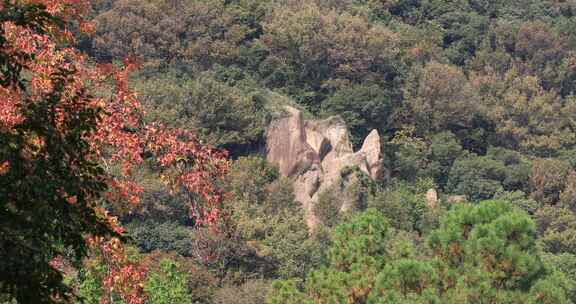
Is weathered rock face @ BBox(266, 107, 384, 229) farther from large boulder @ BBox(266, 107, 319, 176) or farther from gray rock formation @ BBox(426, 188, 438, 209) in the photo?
gray rock formation @ BBox(426, 188, 438, 209)

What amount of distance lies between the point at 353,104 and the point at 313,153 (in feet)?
38.2

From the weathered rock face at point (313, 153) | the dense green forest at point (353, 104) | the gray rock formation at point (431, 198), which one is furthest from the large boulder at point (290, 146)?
the gray rock formation at point (431, 198)

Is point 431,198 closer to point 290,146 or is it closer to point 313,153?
point 313,153

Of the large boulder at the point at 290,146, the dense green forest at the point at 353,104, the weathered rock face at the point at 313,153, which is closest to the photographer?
the dense green forest at the point at 353,104

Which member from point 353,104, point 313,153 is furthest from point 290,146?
point 353,104

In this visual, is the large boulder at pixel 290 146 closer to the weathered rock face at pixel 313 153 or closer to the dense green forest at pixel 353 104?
the weathered rock face at pixel 313 153

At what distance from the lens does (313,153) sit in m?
61.2

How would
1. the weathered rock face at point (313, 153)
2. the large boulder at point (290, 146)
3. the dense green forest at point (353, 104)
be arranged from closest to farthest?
the dense green forest at point (353, 104) < the weathered rock face at point (313, 153) < the large boulder at point (290, 146)

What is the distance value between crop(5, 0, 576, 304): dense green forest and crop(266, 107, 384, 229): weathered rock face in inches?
33.5

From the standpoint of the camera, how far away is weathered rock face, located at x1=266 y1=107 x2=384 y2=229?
60031mm

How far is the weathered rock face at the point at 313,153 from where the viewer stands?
60.0m

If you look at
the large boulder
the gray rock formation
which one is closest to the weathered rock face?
the large boulder

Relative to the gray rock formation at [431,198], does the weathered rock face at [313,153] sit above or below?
above

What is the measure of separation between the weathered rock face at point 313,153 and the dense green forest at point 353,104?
2.79ft
